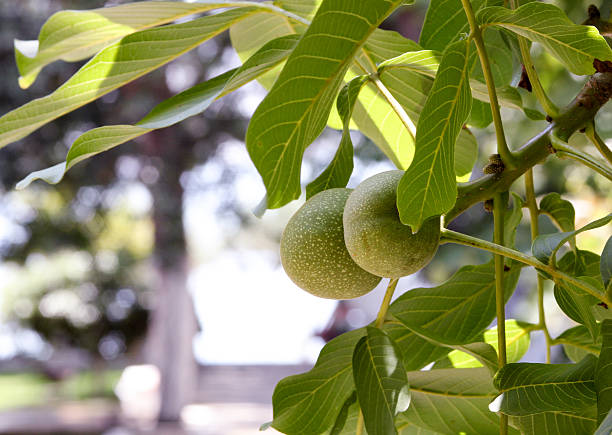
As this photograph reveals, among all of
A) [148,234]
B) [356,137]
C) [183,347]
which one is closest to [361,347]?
[356,137]

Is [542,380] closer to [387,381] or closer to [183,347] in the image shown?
[387,381]

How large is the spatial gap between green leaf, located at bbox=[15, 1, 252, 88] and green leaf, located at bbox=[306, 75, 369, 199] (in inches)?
3.9

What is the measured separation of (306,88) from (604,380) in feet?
0.81

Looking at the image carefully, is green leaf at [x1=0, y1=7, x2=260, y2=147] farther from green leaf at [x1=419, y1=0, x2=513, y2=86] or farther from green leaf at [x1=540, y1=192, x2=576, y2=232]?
green leaf at [x1=540, y1=192, x2=576, y2=232]

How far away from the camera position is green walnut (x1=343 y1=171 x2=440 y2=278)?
1.39ft

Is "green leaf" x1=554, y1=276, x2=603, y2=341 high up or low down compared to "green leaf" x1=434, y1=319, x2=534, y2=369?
up

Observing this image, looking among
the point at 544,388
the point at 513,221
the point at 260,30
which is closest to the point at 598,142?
the point at 513,221

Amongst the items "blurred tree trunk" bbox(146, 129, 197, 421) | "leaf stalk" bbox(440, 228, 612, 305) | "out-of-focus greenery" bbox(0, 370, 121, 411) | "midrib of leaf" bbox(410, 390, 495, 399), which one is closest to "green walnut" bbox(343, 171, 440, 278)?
"leaf stalk" bbox(440, 228, 612, 305)

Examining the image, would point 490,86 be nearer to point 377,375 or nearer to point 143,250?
point 377,375

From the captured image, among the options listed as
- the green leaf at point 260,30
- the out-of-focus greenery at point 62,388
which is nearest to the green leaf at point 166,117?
the green leaf at point 260,30

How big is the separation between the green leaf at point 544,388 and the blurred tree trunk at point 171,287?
4.98m

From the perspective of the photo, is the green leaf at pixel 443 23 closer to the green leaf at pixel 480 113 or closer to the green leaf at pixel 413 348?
the green leaf at pixel 480 113

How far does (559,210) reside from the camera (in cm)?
56

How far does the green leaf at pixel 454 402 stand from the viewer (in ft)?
1.63
